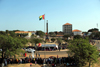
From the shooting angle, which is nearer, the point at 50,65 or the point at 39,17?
the point at 50,65

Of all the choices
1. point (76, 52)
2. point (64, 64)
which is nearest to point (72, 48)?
point (76, 52)

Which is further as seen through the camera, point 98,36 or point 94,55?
point 98,36

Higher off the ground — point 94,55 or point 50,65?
point 94,55

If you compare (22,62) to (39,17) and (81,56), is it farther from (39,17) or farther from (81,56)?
(81,56)

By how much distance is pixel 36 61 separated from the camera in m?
17.2

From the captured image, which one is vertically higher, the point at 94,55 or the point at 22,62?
the point at 94,55

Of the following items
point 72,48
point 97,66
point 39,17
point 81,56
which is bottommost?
point 97,66

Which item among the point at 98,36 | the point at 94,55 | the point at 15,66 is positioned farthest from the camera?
the point at 98,36

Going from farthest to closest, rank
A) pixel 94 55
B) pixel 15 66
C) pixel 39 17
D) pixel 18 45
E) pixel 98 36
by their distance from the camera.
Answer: pixel 98 36 → pixel 39 17 → pixel 18 45 → pixel 15 66 → pixel 94 55

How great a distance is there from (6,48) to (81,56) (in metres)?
12.7

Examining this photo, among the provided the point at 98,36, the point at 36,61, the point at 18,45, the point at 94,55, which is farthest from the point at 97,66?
the point at 98,36

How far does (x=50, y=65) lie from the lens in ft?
53.1

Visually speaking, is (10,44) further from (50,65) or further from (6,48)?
(50,65)

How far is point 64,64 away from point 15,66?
331 inches
